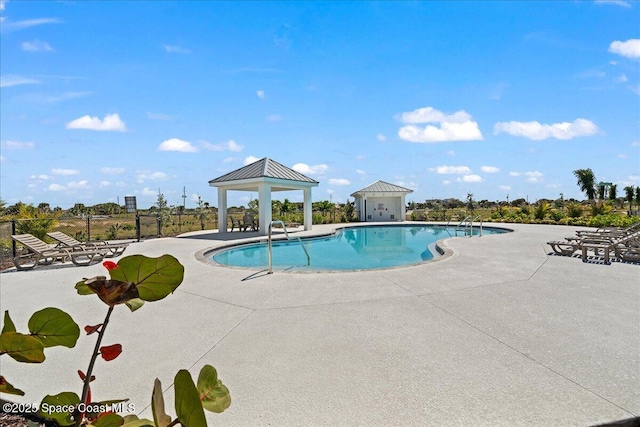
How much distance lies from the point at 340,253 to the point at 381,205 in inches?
632

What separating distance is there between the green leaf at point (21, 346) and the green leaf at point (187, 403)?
14.1 inches

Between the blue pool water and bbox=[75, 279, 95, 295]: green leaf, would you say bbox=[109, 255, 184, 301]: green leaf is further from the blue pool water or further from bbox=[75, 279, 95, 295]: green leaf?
the blue pool water

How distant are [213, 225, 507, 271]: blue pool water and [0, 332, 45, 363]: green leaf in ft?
29.8

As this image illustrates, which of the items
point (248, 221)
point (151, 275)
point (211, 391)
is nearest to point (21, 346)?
point (151, 275)

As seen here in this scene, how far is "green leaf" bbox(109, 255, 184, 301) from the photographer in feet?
2.38

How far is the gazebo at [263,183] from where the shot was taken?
17125 millimetres

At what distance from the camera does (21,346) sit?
0.72 metres

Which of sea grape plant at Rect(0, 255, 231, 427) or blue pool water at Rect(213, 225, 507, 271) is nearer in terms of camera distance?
sea grape plant at Rect(0, 255, 231, 427)

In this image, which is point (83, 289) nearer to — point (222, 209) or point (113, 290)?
point (113, 290)

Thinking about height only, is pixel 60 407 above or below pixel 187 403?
below

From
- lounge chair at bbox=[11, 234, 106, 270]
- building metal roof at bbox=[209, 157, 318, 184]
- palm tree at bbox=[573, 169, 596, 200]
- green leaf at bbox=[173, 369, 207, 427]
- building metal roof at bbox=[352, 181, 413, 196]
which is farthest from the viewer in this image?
palm tree at bbox=[573, 169, 596, 200]

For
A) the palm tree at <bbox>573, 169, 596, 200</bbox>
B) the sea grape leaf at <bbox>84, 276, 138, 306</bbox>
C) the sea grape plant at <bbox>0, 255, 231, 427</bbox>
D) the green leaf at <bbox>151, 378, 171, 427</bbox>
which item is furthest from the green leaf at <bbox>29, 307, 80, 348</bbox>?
the palm tree at <bbox>573, 169, 596, 200</bbox>

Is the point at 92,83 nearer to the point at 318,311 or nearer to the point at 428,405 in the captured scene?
the point at 318,311

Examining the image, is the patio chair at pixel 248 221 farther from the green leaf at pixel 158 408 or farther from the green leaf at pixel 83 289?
the green leaf at pixel 158 408
